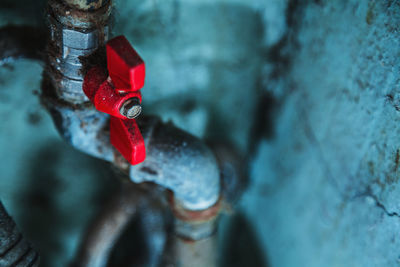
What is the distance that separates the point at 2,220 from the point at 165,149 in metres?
0.32

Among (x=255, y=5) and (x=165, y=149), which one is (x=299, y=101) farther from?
(x=165, y=149)

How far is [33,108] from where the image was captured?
88 cm

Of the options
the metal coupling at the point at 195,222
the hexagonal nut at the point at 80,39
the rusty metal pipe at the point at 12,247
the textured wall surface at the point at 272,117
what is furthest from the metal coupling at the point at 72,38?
the metal coupling at the point at 195,222

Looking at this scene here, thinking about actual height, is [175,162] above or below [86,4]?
below

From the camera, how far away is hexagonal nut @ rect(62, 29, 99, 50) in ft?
1.85

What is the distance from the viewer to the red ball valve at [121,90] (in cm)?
48

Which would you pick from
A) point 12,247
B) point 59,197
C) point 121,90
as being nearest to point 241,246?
point 59,197

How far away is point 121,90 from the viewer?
524 mm

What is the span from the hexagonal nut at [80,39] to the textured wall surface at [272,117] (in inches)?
6.5

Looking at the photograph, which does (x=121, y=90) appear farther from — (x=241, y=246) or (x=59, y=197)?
(x=241, y=246)

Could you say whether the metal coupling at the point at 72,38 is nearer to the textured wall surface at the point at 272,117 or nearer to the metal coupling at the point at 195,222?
the textured wall surface at the point at 272,117

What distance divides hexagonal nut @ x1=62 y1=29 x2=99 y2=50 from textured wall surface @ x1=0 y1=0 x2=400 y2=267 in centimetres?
17

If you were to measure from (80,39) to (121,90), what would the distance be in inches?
4.8

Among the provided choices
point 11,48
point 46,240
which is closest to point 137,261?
point 46,240
